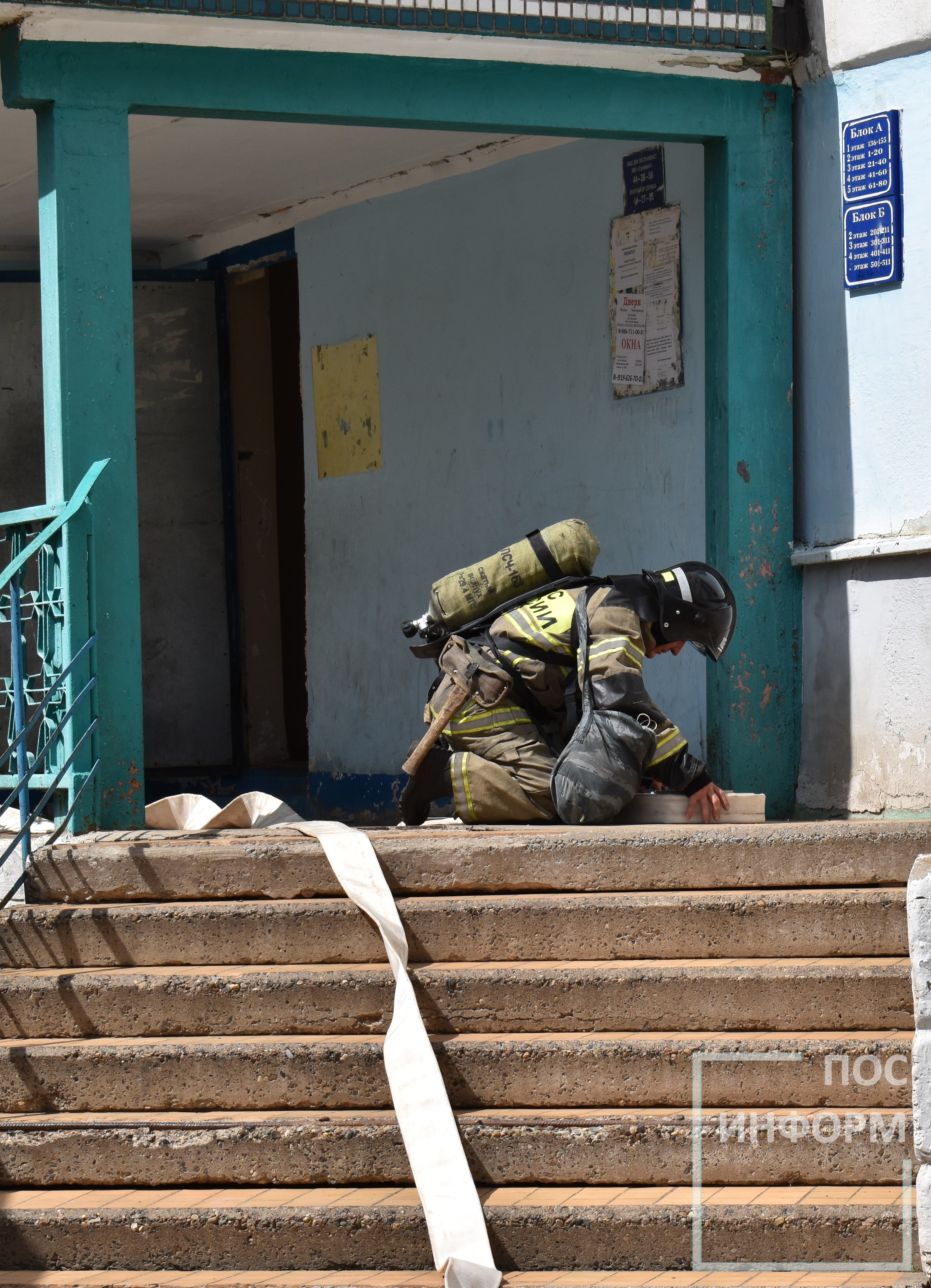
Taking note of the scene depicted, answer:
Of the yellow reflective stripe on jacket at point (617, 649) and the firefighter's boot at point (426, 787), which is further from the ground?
the yellow reflective stripe on jacket at point (617, 649)

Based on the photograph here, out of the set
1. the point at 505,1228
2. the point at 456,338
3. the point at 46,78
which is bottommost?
the point at 505,1228

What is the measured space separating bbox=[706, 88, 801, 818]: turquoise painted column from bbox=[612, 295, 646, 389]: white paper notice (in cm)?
47

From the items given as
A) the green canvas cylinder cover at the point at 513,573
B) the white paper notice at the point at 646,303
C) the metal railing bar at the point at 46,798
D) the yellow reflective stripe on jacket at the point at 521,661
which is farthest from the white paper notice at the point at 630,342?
the metal railing bar at the point at 46,798

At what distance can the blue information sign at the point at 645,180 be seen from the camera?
20.0 feet

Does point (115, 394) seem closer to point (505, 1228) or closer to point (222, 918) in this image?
point (222, 918)

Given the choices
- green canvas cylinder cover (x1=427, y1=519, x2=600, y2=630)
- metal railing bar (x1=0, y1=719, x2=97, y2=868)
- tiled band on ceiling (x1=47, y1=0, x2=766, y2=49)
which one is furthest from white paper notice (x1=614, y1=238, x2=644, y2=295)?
metal railing bar (x1=0, y1=719, x2=97, y2=868)

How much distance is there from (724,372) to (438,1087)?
10.1 feet

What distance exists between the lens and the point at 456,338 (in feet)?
23.0

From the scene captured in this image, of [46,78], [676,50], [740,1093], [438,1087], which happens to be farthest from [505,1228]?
[676,50]

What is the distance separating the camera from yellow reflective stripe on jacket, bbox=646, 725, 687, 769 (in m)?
4.78

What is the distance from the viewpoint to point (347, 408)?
24.8ft

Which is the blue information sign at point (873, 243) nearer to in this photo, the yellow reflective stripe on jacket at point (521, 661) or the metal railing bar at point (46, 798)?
the yellow reflective stripe on jacket at point (521, 661)

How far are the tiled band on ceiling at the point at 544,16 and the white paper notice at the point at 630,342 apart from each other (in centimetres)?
106

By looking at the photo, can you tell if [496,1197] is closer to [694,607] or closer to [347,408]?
[694,607]
